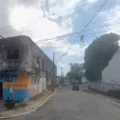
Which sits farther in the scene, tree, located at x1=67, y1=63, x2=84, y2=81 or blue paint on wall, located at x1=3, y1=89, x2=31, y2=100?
tree, located at x1=67, y1=63, x2=84, y2=81

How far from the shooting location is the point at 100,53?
5875 cm

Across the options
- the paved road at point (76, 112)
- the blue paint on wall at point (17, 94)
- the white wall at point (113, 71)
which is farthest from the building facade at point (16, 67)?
the white wall at point (113, 71)

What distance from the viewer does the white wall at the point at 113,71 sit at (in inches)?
2012

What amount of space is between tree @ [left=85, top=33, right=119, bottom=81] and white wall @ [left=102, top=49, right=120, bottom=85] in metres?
3.52

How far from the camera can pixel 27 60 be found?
98.0 ft

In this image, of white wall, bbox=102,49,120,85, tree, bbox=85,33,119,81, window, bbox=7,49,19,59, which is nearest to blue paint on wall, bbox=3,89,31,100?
window, bbox=7,49,19,59

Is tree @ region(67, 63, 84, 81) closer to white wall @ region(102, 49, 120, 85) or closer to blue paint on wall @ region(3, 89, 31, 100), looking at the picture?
white wall @ region(102, 49, 120, 85)

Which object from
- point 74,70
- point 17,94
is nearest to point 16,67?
point 17,94

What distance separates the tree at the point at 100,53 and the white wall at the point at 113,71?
352 cm

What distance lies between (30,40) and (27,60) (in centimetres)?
255

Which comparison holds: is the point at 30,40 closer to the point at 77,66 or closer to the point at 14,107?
the point at 14,107

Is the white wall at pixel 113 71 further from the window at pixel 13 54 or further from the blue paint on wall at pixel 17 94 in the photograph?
the blue paint on wall at pixel 17 94

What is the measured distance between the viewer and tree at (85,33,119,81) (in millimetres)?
57969

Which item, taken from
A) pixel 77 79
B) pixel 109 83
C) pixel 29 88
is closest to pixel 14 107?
pixel 29 88
